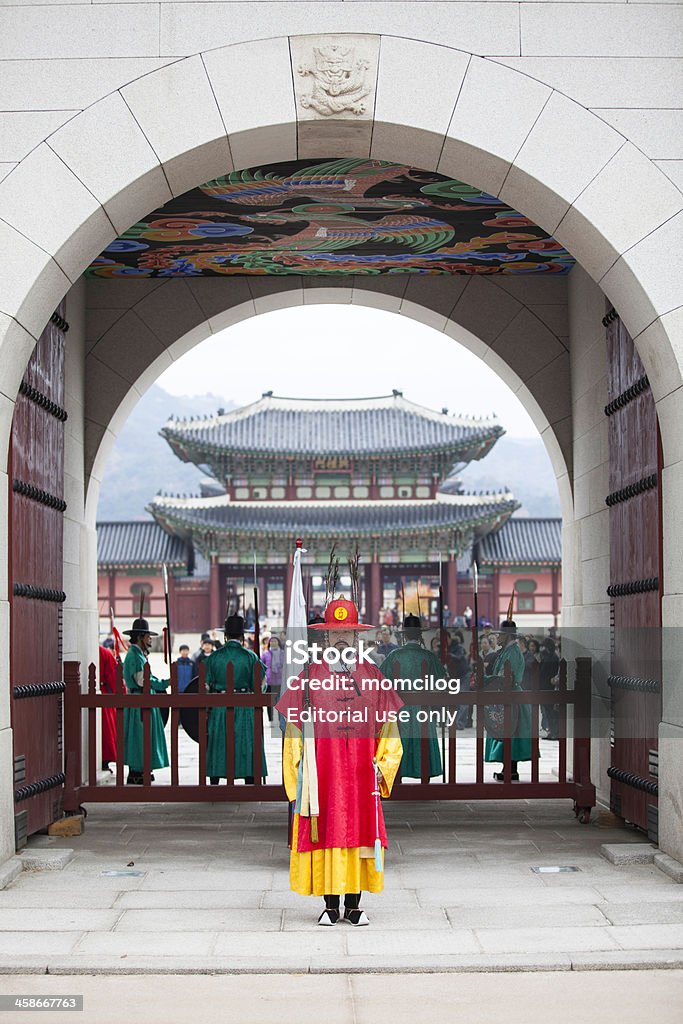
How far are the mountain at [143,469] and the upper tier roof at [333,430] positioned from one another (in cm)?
7688

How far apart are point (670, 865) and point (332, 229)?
16.6ft

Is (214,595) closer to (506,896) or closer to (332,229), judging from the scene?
(332,229)

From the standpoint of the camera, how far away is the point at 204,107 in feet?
20.0

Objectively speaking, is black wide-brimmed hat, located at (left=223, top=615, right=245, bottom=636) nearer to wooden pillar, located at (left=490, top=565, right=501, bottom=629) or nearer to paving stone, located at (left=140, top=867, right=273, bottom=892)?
paving stone, located at (left=140, top=867, right=273, bottom=892)

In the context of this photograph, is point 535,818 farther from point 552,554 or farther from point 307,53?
point 552,554

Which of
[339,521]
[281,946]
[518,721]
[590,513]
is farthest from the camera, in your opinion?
[339,521]

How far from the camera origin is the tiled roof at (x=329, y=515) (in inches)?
1368

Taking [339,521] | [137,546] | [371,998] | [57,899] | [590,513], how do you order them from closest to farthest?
[371,998]
[57,899]
[590,513]
[339,521]
[137,546]

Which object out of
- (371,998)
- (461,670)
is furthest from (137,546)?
(371,998)

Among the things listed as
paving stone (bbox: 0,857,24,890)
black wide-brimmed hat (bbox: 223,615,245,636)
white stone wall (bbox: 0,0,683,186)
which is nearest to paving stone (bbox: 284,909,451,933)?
paving stone (bbox: 0,857,24,890)

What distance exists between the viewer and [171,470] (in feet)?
416

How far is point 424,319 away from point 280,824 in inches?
185

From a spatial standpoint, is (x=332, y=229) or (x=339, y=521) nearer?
(x=332, y=229)

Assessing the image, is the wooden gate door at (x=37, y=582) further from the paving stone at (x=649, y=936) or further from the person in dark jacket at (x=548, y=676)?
the person in dark jacket at (x=548, y=676)
